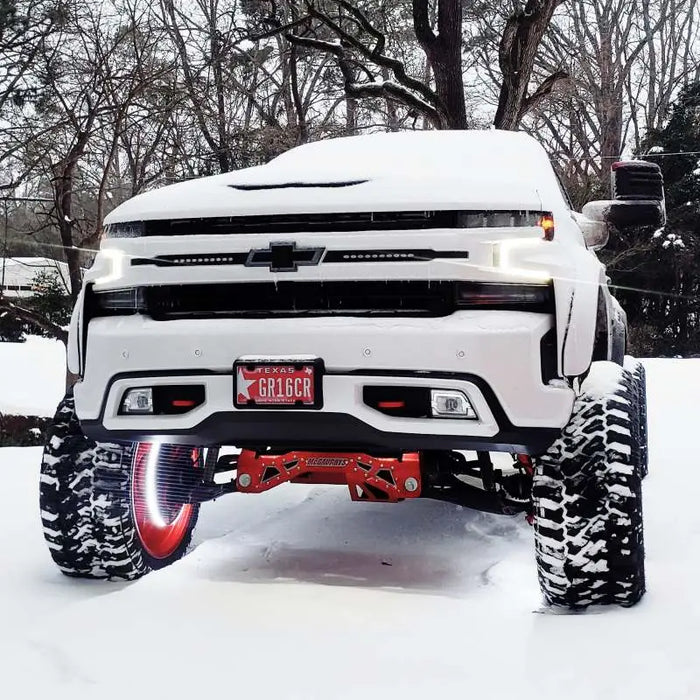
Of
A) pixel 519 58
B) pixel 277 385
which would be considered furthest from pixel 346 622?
pixel 519 58

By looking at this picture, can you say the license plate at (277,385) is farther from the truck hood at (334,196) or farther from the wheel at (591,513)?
the wheel at (591,513)

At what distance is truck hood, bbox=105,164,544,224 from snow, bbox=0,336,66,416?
17046mm

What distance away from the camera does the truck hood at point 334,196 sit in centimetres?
283

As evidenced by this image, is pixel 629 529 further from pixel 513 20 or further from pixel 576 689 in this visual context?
pixel 513 20

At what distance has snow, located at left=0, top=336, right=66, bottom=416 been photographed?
64.3ft

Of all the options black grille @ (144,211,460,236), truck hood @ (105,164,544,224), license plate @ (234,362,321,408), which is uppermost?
truck hood @ (105,164,544,224)

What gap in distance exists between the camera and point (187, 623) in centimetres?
284

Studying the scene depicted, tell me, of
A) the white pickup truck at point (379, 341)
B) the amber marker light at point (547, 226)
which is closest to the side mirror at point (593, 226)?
the white pickup truck at point (379, 341)

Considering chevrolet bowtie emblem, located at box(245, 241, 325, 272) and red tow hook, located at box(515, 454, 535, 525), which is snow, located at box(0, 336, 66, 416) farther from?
chevrolet bowtie emblem, located at box(245, 241, 325, 272)

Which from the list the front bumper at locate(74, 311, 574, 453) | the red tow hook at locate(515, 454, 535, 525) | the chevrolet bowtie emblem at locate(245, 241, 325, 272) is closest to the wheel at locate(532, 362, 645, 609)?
the front bumper at locate(74, 311, 574, 453)

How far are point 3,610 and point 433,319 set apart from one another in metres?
1.73

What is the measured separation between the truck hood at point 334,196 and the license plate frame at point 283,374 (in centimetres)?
49

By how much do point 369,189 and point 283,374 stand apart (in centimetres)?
67

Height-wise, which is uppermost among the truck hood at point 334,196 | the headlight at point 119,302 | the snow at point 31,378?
the truck hood at point 334,196
